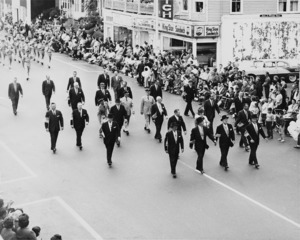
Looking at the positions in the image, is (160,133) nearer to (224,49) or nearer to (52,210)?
(52,210)

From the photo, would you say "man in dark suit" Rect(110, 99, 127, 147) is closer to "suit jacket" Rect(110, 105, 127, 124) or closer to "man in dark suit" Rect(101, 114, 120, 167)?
"suit jacket" Rect(110, 105, 127, 124)

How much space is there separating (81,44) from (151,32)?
19.2 feet

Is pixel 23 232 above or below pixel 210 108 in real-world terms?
below

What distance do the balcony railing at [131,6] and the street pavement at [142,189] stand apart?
2385 centimetres

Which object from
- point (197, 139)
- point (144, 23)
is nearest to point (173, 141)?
point (197, 139)

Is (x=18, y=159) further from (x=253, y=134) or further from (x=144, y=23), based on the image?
(x=144, y=23)

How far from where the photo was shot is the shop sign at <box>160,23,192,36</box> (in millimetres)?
41653

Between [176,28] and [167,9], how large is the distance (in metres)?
1.76

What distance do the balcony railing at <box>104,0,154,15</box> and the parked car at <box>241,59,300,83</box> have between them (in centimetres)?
1277

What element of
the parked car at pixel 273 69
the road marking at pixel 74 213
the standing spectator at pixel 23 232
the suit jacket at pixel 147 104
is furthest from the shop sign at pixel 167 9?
the standing spectator at pixel 23 232

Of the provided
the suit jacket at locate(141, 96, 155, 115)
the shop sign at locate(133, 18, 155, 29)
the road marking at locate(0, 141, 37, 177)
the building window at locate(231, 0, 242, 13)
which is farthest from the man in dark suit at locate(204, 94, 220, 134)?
the shop sign at locate(133, 18, 155, 29)

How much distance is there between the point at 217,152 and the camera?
22062 mm

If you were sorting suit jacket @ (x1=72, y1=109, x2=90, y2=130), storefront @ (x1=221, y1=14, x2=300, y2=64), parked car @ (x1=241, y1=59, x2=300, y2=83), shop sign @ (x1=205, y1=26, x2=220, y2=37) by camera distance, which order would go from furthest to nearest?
shop sign @ (x1=205, y1=26, x2=220, y2=37) < storefront @ (x1=221, y1=14, x2=300, y2=64) < parked car @ (x1=241, y1=59, x2=300, y2=83) < suit jacket @ (x1=72, y1=109, x2=90, y2=130)

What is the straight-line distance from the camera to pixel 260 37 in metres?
40.2
